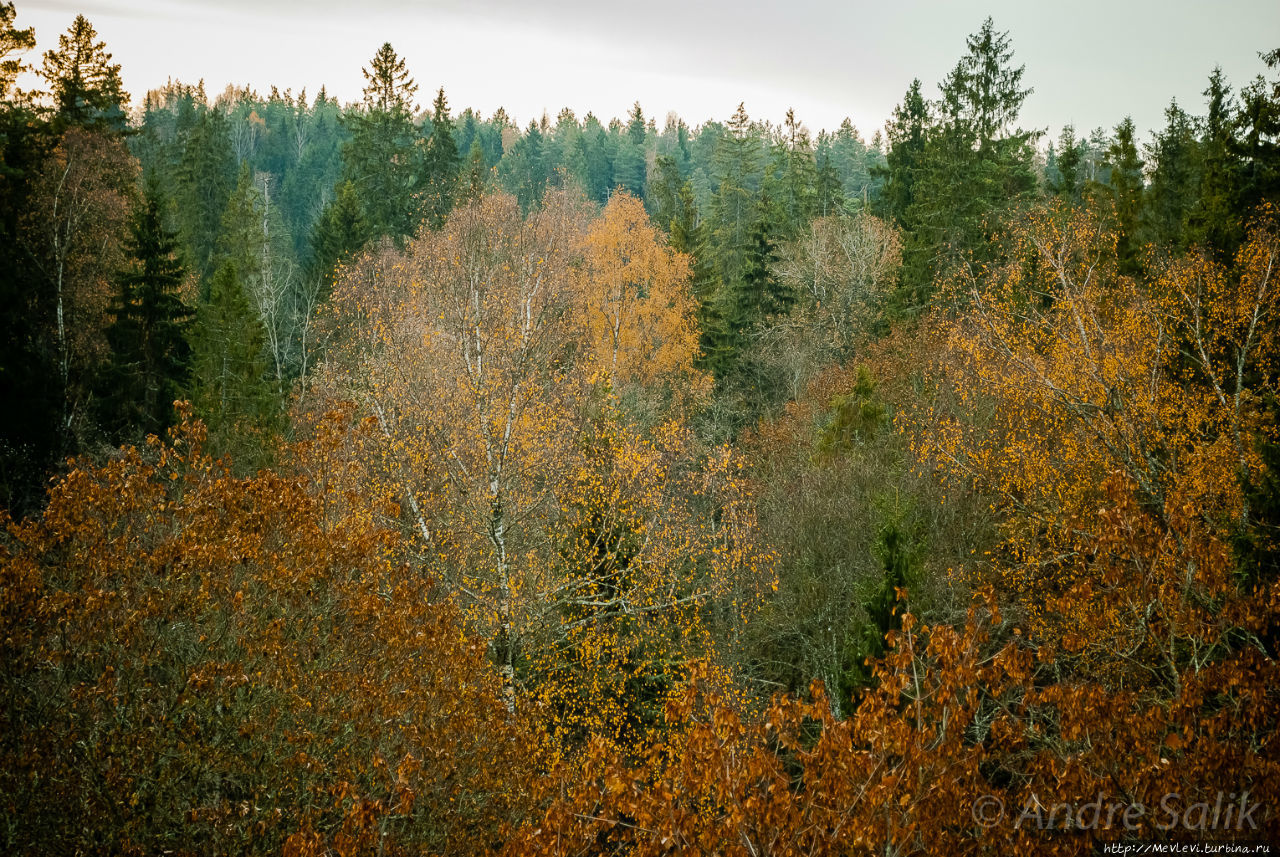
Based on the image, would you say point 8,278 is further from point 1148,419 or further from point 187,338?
point 1148,419

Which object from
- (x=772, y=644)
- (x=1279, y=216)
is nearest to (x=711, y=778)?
(x=772, y=644)

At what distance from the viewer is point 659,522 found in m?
19.0

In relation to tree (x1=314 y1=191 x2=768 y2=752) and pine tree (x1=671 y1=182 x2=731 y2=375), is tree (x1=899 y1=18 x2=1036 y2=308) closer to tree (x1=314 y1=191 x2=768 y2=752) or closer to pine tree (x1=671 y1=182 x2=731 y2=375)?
pine tree (x1=671 y1=182 x2=731 y2=375)

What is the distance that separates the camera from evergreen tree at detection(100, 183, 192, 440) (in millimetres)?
26281

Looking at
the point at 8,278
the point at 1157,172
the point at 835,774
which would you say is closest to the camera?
the point at 835,774

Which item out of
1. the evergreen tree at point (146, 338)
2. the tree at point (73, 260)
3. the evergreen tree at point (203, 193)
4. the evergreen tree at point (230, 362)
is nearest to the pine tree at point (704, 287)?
the evergreen tree at point (230, 362)

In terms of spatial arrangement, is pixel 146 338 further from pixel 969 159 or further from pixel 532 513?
pixel 969 159

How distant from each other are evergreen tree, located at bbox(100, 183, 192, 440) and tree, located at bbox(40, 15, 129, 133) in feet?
21.1

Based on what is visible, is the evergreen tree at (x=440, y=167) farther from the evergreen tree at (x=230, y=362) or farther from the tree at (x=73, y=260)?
the tree at (x=73, y=260)

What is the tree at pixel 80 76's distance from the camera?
100 ft

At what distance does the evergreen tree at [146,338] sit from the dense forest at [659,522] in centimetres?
18

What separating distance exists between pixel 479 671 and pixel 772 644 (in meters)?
10.7

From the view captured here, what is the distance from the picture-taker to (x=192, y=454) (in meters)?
9.48

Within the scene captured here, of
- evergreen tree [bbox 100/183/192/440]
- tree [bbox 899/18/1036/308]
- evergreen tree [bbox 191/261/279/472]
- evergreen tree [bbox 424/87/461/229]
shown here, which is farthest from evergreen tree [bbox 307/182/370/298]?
tree [bbox 899/18/1036/308]
